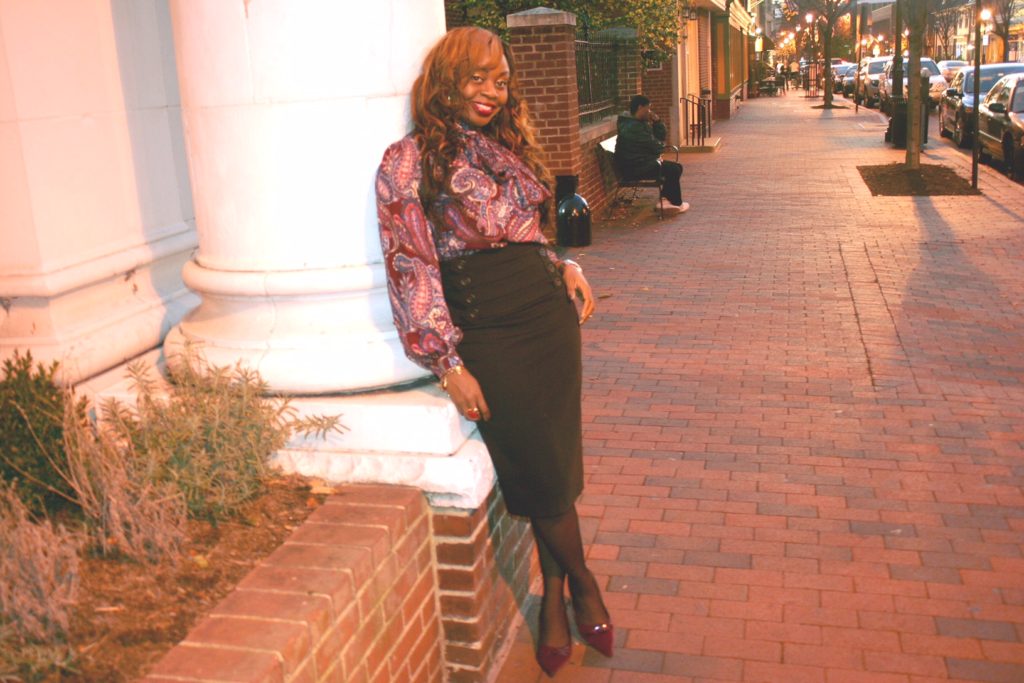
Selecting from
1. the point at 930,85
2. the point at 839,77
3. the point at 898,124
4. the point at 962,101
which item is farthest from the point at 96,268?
the point at 839,77

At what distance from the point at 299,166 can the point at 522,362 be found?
0.94 metres

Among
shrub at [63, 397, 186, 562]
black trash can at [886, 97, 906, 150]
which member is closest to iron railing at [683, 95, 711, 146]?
black trash can at [886, 97, 906, 150]

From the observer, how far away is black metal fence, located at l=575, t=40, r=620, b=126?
13945 millimetres

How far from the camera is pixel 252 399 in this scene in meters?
3.21

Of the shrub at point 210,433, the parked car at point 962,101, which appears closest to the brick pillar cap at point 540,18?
the shrub at point 210,433

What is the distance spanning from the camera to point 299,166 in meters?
3.35

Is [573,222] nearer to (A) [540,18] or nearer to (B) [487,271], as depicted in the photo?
(A) [540,18]

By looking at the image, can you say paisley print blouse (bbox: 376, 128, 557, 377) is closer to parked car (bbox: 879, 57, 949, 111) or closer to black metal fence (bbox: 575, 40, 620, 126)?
black metal fence (bbox: 575, 40, 620, 126)

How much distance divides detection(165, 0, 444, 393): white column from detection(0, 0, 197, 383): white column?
0.59m

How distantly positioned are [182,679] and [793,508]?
3072 millimetres

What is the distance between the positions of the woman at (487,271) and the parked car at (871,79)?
38.9 metres

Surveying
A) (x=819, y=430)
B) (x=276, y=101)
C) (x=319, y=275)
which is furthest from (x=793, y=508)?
(x=276, y=101)

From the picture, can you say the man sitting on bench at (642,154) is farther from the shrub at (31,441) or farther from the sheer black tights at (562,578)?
the shrub at (31,441)

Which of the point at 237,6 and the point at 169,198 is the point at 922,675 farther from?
the point at 169,198
